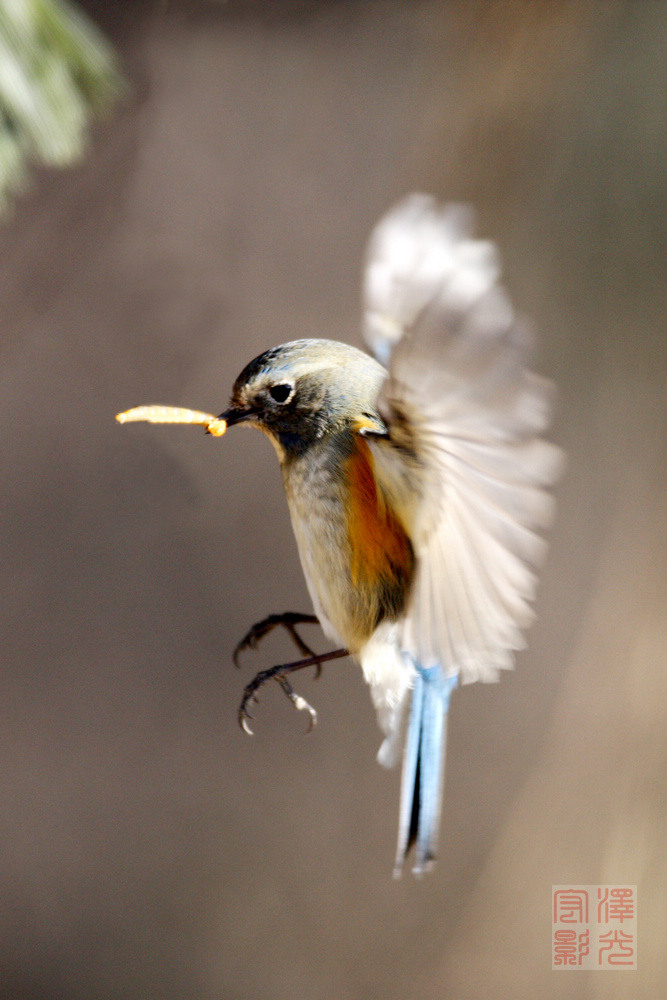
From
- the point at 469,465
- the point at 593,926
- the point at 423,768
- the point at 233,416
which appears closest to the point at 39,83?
the point at 233,416

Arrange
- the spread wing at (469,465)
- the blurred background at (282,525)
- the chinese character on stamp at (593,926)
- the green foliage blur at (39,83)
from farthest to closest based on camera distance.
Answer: the chinese character on stamp at (593,926)
the blurred background at (282,525)
the green foliage blur at (39,83)
the spread wing at (469,465)

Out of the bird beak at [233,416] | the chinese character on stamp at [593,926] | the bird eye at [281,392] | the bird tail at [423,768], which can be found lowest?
the chinese character on stamp at [593,926]

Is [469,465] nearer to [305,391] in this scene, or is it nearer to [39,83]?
[305,391]

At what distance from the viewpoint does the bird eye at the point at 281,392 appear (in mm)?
463

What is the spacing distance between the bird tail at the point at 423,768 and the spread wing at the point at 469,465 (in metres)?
0.09

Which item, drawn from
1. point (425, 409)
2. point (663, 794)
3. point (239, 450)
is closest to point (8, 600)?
point (239, 450)

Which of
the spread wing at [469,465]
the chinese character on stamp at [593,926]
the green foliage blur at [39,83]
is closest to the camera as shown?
the spread wing at [469,465]

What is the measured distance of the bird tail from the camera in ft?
1.64

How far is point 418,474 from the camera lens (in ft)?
1.32

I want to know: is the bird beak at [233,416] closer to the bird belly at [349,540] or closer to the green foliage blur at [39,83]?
the bird belly at [349,540]

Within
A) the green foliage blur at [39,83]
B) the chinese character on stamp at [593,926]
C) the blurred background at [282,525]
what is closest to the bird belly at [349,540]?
the green foliage blur at [39,83]

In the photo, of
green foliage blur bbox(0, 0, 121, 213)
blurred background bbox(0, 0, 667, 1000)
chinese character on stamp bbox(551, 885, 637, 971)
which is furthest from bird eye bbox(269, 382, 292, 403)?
chinese character on stamp bbox(551, 885, 637, 971)

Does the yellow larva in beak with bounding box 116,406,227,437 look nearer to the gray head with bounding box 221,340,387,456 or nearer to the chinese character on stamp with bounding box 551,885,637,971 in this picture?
the gray head with bounding box 221,340,387,456

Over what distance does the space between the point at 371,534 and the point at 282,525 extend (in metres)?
0.44
